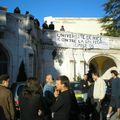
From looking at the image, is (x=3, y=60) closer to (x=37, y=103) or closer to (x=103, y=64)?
→ (x=103, y=64)

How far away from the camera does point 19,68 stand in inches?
1196

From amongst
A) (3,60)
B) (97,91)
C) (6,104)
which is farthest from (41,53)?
(6,104)

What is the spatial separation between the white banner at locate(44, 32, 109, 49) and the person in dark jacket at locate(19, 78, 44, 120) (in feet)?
94.3

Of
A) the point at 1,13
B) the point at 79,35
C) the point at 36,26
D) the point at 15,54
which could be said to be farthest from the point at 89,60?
the point at 1,13

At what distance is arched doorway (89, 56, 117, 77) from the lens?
143 ft

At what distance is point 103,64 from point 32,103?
3677 centimetres

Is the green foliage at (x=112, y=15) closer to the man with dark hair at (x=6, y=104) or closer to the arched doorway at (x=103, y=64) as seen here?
the arched doorway at (x=103, y=64)

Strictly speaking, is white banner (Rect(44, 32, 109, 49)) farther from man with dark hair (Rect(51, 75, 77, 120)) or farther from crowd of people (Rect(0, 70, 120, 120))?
man with dark hair (Rect(51, 75, 77, 120))

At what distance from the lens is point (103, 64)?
1772 inches

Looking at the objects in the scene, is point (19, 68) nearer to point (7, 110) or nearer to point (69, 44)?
point (69, 44)

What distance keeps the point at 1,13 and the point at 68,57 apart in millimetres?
11474

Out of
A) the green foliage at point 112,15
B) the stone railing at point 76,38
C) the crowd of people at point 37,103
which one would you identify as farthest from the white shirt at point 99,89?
the green foliage at point 112,15

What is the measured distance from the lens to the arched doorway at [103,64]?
43.7 meters

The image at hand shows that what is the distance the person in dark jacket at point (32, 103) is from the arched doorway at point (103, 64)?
34813mm
